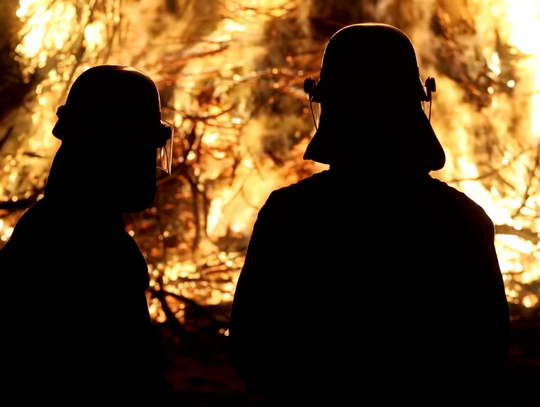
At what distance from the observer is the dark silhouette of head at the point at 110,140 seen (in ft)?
6.33

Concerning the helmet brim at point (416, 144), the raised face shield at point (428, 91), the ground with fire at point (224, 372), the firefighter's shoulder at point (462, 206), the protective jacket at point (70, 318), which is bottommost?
the ground with fire at point (224, 372)

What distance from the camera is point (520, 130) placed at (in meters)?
4.16

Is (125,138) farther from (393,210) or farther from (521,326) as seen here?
(521,326)

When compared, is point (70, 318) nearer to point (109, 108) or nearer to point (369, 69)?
point (109, 108)

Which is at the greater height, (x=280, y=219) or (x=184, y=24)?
(x=184, y=24)

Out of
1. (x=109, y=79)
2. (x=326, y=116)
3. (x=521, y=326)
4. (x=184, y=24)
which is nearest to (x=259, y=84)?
(x=184, y=24)

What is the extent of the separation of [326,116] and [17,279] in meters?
0.83

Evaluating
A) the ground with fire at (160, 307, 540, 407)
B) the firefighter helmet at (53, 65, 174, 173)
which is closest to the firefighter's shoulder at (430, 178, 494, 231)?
the firefighter helmet at (53, 65, 174, 173)

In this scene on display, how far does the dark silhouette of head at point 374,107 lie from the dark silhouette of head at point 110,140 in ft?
1.79

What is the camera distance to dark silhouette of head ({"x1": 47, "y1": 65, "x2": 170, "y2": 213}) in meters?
1.93

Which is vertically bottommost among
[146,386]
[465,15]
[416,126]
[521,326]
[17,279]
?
[521,326]

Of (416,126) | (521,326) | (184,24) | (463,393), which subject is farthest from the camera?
(184,24)

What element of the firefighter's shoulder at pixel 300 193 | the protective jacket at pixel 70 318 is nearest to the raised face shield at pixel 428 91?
the firefighter's shoulder at pixel 300 193

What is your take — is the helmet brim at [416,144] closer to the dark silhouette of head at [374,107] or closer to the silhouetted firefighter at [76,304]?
the dark silhouette of head at [374,107]
